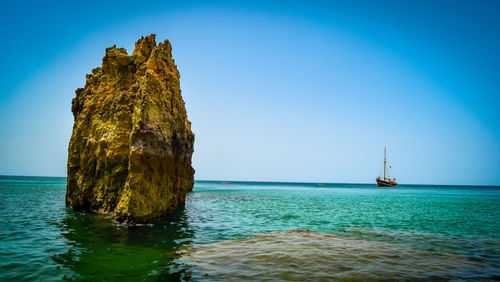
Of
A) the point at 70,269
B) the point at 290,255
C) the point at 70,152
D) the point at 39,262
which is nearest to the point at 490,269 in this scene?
the point at 290,255

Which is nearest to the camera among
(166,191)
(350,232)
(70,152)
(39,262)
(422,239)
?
(39,262)

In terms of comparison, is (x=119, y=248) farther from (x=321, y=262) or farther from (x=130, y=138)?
(x=321, y=262)

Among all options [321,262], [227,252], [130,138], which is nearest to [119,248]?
[227,252]

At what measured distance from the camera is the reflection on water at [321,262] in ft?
23.0

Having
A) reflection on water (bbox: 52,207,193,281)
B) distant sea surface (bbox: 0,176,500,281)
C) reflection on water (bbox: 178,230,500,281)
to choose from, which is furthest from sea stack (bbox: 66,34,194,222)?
reflection on water (bbox: 178,230,500,281)

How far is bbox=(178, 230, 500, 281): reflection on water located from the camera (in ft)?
23.0

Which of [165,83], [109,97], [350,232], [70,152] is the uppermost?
[165,83]

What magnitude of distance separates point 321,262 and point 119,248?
24.1 feet

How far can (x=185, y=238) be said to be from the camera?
11.6m

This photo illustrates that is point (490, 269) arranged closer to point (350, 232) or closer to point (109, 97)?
point (350, 232)

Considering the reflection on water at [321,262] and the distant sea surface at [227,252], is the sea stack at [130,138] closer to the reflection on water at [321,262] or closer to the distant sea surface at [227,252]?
the distant sea surface at [227,252]

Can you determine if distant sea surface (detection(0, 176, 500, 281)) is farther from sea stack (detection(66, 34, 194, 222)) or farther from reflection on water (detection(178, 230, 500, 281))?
sea stack (detection(66, 34, 194, 222))

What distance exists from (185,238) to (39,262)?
17.4ft

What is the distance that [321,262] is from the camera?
813cm
